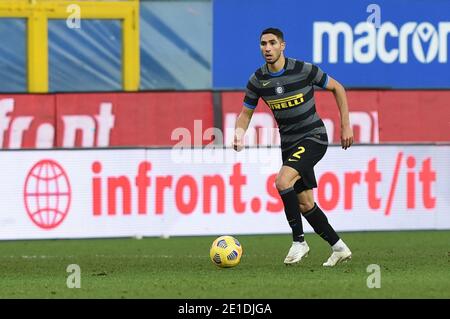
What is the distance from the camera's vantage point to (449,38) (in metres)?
23.5

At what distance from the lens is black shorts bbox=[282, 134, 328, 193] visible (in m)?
11.9

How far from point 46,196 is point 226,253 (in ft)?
16.7

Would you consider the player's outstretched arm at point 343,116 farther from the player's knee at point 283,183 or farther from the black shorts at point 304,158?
the player's knee at point 283,183

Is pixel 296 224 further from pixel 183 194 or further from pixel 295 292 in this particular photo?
pixel 183 194

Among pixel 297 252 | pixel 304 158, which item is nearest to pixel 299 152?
pixel 304 158

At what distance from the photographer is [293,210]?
12.0m

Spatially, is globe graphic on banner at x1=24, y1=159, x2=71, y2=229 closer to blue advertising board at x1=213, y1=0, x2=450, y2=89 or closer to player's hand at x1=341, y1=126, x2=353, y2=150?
player's hand at x1=341, y1=126, x2=353, y2=150

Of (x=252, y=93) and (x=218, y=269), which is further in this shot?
(x=252, y=93)

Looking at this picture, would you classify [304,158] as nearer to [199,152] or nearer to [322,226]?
[322,226]

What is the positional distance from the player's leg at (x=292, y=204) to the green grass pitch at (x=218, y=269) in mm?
143

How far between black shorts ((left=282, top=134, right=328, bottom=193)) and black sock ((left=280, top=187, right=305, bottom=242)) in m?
0.16

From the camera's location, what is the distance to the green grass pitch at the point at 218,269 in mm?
9938

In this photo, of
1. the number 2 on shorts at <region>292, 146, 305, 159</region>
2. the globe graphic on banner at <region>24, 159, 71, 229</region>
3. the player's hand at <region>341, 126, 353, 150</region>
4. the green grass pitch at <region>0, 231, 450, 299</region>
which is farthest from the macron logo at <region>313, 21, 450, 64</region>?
the player's hand at <region>341, 126, 353, 150</region>

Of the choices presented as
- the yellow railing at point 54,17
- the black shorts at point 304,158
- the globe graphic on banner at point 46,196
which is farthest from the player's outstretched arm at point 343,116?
the yellow railing at point 54,17
